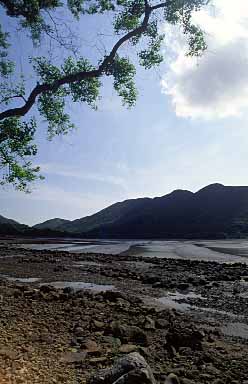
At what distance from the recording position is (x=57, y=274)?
26344 mm

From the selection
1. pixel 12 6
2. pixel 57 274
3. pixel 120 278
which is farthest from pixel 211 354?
pixel 57 274

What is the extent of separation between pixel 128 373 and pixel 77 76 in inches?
363

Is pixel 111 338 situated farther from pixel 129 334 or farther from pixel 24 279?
pixel 24 279

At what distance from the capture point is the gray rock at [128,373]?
672 cm

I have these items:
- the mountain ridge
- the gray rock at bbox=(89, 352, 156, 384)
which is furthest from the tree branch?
the mountain ridge

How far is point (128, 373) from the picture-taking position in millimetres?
6812

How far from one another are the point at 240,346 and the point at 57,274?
674 inches

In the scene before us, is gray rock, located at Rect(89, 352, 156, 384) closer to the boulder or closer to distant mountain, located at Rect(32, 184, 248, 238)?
the boulder

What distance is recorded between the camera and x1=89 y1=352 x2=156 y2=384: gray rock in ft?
22.1

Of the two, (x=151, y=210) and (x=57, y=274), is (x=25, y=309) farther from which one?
(x=151, y=210)

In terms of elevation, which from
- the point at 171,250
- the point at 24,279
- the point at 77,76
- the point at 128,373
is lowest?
the point at 128,373

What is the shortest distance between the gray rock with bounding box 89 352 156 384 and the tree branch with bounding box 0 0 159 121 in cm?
772

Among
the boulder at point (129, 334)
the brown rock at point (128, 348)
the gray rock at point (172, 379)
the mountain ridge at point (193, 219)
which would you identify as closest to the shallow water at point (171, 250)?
the boulder at point (129, 334)

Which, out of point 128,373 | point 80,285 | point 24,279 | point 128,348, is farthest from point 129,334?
point 24,279
